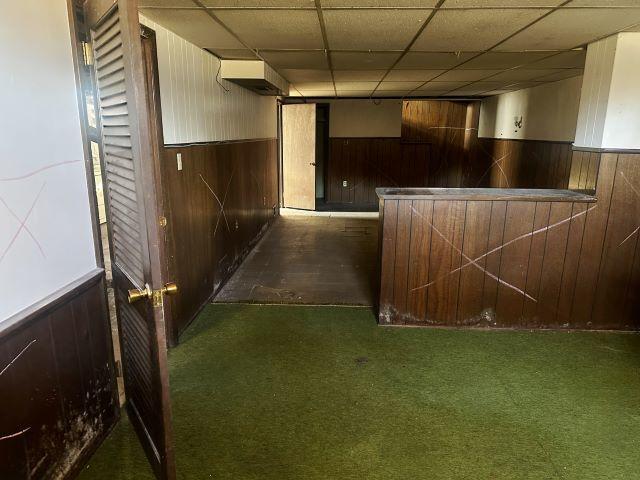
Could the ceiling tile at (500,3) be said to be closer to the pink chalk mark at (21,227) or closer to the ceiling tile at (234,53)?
the ceiling tile at (234,53)

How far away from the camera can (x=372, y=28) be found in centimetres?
280

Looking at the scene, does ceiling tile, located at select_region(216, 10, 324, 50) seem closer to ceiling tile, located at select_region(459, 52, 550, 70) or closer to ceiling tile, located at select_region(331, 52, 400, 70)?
ceiling tile, located at select_region(331, 52, 400, 70)

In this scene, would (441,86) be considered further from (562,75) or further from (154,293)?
(154,293)

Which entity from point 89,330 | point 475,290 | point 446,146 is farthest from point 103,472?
point 446,146

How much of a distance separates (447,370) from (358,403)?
68 cm

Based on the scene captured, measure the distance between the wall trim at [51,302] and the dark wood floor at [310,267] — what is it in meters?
1.87

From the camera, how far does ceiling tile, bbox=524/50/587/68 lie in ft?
11.7

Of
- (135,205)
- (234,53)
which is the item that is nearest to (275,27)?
(234,53)

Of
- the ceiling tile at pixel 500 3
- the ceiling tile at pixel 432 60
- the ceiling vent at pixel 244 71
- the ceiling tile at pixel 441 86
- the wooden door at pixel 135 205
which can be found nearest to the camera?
the wooden door at pixel 135 205

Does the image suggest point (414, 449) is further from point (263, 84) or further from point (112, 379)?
point (263, 84)

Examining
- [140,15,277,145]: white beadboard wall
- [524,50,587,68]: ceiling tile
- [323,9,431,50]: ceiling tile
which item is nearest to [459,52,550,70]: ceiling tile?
[524,50,587,68]: ceiling tile

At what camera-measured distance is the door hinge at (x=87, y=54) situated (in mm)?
1879

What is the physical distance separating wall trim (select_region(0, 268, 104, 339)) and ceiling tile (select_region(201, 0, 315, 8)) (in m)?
1.49

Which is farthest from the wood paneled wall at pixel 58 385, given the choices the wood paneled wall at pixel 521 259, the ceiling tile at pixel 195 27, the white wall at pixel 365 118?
the white wall at pixel 365 118
